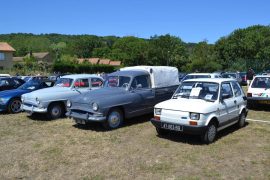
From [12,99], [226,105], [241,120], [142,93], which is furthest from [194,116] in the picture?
[12,99]

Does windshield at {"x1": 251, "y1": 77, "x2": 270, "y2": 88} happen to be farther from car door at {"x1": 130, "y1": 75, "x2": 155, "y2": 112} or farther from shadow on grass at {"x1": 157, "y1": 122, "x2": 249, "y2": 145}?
car door at {"x1": 130, "y1": 75, "x2": 155, "y2": 112}

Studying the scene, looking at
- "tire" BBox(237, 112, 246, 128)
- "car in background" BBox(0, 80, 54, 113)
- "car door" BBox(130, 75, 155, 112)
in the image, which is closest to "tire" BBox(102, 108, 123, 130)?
"car door" BBox(130, 75, 155, 112)

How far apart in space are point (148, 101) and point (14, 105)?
5960 millimetres

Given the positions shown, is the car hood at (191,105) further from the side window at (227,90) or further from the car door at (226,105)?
the side window at (227,90)

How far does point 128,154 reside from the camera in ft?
23.5

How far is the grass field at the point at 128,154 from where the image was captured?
6.01 meters

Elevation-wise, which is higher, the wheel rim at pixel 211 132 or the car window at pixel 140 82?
the car window at pixel 140 82

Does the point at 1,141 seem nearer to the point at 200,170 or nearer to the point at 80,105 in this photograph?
the point at 80,105

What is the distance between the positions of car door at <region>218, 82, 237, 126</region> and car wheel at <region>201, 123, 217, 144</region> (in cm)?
39

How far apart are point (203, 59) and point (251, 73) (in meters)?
43.4

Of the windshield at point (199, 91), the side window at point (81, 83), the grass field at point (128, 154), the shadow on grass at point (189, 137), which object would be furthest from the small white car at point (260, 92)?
the side window at point (81, 83)

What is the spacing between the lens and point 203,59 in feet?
219

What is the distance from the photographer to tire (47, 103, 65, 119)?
11.3m

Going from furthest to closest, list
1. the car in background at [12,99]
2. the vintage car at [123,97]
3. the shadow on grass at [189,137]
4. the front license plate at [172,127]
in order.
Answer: the car in background at [12,99] → the vintage car at [123,97] → the shadow on grass at [189,137] → the front license plate at [172,127]
